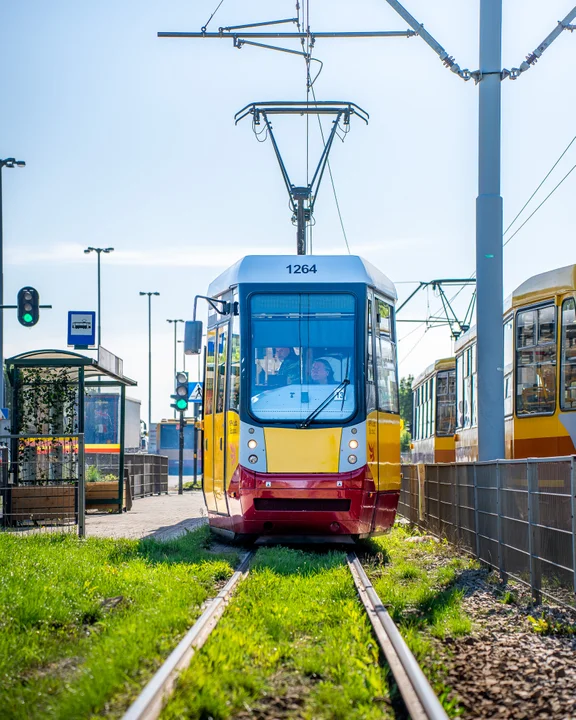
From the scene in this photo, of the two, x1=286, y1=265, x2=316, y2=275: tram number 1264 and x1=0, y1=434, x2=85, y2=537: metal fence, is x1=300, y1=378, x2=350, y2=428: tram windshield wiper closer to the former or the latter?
x1=286, y1=265, x2=316, y2=275: tram number 1264

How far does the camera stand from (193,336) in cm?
1384

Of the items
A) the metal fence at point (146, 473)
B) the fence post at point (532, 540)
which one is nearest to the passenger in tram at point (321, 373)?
the fence post at point (532, 540)

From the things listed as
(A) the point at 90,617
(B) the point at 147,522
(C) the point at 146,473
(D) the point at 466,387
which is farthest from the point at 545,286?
(C) the point at 146,473

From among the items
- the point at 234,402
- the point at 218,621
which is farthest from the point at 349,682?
the point at 234,402

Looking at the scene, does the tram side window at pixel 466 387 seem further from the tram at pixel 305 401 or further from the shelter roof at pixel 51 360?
the shelter roof at pixel 51 360

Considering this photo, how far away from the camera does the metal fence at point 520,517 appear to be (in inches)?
338

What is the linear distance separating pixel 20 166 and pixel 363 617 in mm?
25331

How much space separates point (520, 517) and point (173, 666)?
5.15 meters

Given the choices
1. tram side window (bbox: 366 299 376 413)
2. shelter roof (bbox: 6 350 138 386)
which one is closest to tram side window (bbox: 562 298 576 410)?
tram side window (bbox: 366 299 376 413)

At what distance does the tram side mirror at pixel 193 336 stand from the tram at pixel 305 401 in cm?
39

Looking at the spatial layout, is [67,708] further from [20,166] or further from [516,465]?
[20,166]

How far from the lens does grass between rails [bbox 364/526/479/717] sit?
22.6 feet

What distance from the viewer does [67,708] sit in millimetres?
5074

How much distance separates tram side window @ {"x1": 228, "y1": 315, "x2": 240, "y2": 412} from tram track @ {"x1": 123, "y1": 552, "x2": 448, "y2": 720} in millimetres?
4592
